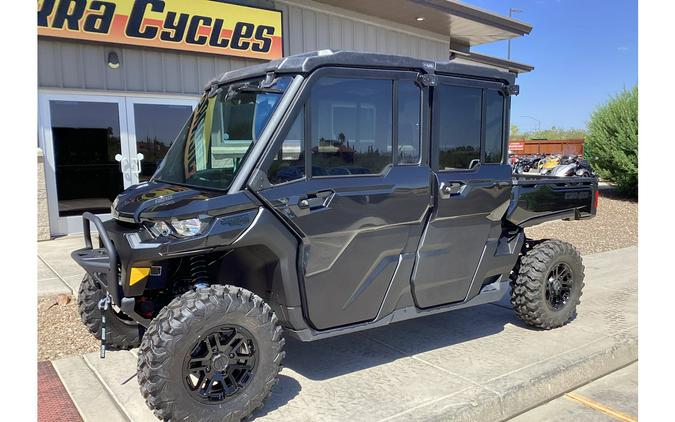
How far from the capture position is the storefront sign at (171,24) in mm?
8773

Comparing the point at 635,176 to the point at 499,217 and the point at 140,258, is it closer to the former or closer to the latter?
the point at 499,217

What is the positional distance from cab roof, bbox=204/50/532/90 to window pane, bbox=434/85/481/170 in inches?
5.8

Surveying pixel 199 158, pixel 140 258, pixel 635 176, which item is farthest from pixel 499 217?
pixel 635 176

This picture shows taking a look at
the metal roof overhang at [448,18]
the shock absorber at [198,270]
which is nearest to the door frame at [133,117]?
the metal roof overhang at [448,18]

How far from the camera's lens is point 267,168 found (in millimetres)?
3270

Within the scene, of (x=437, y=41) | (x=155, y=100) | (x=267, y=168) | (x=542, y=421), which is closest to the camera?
(x=267, y=168)

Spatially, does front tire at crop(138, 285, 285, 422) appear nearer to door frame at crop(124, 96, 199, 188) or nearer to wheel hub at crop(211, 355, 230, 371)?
wheel hub at crop(211, 355, 230, 371)

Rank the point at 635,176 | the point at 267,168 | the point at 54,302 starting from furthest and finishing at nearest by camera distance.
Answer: the point at 635,176, the point at 54,302, the point at 267,168

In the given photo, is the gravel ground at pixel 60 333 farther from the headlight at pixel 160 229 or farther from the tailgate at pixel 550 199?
the tailgate at pixel 550 199

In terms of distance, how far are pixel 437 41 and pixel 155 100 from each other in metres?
7.92

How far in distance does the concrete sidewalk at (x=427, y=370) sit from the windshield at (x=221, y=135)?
5.02 ft

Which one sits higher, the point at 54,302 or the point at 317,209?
the point at 317,209

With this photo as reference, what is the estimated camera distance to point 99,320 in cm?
414

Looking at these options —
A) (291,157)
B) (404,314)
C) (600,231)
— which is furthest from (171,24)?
(600,231)
